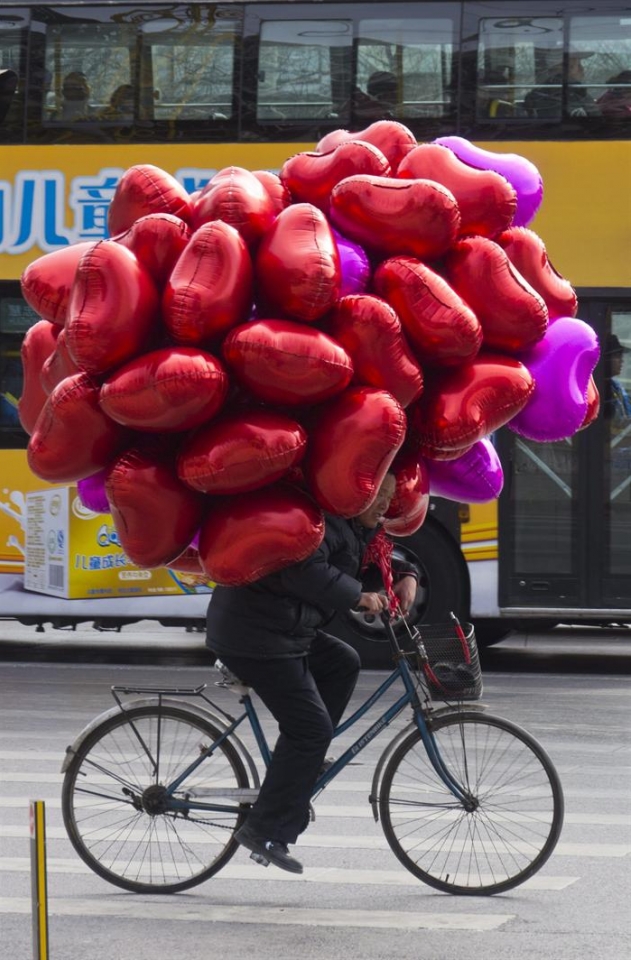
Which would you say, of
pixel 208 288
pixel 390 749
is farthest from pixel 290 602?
pixel 208 288

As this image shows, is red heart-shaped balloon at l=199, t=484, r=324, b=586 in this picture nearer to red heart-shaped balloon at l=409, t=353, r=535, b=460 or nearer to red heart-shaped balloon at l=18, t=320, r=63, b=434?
red heart-shaped balloon at l=409, t=353, r=535, b=460

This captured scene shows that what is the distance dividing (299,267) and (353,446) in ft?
1.87

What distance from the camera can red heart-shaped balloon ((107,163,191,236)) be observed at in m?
5.66

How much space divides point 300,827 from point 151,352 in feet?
5.88

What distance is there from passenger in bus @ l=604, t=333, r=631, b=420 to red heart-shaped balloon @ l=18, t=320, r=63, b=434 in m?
7.24

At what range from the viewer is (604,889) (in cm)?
630

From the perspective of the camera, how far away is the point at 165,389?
509 cm

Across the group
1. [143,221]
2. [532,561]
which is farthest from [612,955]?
[532,561]

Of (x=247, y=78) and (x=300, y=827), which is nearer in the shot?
(x=300, y=827)

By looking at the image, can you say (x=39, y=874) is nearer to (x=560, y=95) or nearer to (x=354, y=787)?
(x=354, y=787)

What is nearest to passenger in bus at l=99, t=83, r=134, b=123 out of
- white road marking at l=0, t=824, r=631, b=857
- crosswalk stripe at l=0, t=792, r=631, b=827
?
crosswalk stripe at l=0, t=792, r=631, b=827

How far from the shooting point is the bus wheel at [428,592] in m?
12.7

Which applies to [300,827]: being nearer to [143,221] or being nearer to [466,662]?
[466,662]

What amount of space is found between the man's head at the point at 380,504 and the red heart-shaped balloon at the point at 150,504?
2.16 ft
